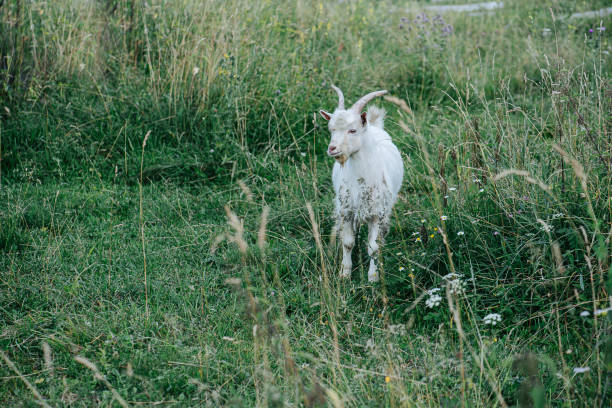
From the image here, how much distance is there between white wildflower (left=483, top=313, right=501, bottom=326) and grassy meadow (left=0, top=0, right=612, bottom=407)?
0.02 metres

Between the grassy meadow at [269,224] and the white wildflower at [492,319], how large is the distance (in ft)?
0.08

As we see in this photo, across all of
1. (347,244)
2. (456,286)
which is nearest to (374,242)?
(347,244)

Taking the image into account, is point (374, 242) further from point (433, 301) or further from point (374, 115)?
point (374, 115)

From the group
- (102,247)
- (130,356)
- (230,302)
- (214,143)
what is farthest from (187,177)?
(130,356)

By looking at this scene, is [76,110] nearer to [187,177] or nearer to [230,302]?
[187,177]

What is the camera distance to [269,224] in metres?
4.22

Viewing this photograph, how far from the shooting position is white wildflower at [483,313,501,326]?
8.89 feet

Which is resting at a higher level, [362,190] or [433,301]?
[362,190]

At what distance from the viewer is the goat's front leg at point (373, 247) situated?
340 cm

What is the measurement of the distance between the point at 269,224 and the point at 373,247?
3.12ft

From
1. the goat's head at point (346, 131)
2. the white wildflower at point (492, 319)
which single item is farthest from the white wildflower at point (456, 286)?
Answer: the goat's head at point (346, 131)

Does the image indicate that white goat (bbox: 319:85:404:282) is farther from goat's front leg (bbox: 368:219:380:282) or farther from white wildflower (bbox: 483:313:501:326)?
white wildflower (bbox: 483:313:501:326)

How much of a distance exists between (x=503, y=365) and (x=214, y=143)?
135 inches

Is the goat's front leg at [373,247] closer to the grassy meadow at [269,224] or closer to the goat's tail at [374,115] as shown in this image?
the grassy meadow at [269,224]
